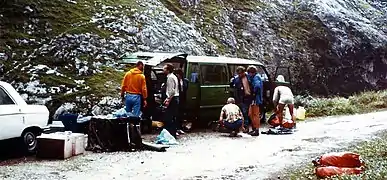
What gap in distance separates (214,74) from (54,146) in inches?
212

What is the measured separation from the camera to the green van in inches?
481

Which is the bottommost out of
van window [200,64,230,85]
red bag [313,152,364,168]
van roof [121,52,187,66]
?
red bag [313,152,364,168]

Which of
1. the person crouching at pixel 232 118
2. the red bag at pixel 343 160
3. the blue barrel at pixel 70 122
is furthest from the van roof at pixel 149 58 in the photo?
the red bag at pixel 343 160

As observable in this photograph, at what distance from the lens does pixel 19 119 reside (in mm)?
9336

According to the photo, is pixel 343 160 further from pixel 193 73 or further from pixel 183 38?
pixel 183 38

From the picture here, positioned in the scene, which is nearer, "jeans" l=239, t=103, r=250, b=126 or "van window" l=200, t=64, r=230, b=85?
"jeans" l=239, t=103, r=250, b=126

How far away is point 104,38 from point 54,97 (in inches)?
131

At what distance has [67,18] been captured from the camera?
16516 millimetres

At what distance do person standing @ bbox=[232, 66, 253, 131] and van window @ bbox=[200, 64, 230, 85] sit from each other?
0.77 meters

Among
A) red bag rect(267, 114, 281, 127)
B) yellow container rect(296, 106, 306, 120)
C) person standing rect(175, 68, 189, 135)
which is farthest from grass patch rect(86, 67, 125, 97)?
yellow container rect(296, 106, 306, 120)

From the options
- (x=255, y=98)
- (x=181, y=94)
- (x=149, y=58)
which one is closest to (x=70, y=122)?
(x=149, y=58)

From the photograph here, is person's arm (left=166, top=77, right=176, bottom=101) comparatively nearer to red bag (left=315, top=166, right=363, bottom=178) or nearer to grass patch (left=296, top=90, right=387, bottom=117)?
red bag (left=315, top=166, right=363, bottom=178)

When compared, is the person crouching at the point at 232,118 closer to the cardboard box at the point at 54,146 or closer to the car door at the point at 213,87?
the car door at the point at 213,87

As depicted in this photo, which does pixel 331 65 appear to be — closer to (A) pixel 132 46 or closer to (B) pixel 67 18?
(A) pixel 132 46
